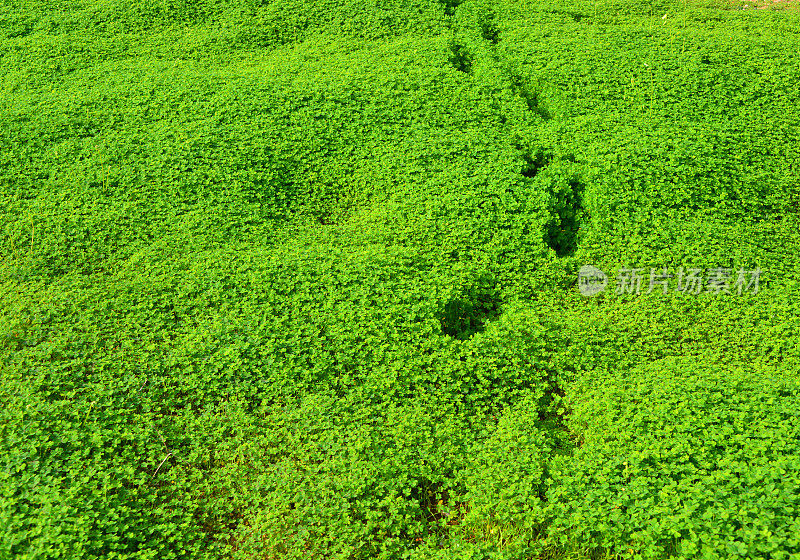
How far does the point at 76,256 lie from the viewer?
8.49 metres

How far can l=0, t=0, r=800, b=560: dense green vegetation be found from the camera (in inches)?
228

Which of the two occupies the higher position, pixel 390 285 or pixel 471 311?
pixel 390 285

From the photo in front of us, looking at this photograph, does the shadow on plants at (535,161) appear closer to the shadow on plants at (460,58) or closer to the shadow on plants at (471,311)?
the shadow on plants at (471,311)

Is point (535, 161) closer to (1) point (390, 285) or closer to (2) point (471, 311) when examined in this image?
(2) point (471, 311)

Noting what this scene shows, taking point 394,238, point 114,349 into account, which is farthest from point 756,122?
point 114,349

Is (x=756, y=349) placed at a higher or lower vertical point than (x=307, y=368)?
lower

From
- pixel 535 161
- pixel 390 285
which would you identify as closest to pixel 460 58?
pixel 535 161

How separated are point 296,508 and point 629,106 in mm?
8511

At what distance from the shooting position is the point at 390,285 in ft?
26.3

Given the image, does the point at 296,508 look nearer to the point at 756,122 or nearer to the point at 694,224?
the point at 694,224

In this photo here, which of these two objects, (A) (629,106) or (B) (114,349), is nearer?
(B) (114,349)

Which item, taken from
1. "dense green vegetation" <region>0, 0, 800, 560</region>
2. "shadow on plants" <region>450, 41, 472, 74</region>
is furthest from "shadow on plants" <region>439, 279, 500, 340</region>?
"shadow on plants" <region>450, 41, 472, 74</region>

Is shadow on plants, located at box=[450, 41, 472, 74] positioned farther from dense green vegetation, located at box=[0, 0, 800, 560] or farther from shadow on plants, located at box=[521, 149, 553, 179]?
shadow on plants, located at box=[521, 149, 553, 179]

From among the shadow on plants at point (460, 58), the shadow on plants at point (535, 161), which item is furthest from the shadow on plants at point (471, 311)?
the shadow on plants at point (460, 58)
